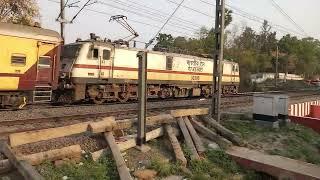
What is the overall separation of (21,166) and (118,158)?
2067 millimetres

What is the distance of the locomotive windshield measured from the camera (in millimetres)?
20828

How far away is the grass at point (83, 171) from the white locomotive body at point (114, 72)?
478 inches

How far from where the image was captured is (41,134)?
27.1 ft

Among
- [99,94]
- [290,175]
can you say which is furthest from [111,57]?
[290,175]

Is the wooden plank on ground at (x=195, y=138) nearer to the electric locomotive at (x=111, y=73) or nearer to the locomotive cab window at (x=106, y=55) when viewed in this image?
the electric locomotive at (x=111, y=73)

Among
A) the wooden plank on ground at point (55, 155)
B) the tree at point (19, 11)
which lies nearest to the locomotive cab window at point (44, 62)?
the wooden plank on ground at point (55, 155)

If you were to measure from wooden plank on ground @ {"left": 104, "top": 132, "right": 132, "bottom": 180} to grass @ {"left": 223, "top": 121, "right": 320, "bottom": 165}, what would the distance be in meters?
4.69

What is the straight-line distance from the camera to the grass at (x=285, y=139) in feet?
39.7

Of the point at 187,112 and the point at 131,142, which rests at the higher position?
the point at 187,112

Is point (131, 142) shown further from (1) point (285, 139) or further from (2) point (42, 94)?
(2) point (42, 94)

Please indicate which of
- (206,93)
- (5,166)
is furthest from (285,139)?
(206,93)

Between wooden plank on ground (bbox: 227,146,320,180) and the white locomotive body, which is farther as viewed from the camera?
the white locomotive body

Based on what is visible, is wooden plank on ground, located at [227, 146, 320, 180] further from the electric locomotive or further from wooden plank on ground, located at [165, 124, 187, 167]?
the electric locomotive

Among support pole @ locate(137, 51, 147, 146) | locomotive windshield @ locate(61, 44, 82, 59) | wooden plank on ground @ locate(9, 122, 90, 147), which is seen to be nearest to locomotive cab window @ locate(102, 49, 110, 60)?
locomotive windshield @ locate(61, 44, 82, 59)
